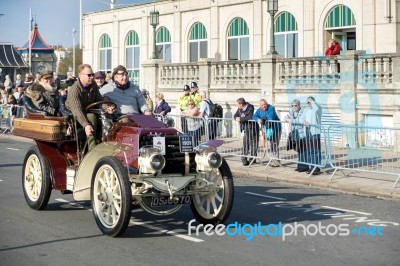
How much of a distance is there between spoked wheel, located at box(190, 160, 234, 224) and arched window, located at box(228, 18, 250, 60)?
71.0ft

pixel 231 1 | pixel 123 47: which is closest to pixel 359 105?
pixel 231 1

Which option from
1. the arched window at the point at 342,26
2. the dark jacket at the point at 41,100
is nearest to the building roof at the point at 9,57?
the arched window at the point at 342,26

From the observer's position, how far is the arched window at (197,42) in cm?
3344

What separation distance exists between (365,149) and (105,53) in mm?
27088

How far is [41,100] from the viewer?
38.1 feet

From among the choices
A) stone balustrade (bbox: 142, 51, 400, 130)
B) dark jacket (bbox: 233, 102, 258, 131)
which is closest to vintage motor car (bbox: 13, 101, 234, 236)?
dark jacket (bbox: 233, 102, 258, 131)

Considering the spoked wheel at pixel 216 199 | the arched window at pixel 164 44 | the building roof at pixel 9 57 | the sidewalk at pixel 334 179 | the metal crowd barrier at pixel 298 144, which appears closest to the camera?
the spoked wheel at pixel 216 199

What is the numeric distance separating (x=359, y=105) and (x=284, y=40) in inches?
314

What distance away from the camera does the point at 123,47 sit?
38.2 m

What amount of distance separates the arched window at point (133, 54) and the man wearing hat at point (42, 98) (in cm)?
2545

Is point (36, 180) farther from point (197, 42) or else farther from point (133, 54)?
point (133, 54)

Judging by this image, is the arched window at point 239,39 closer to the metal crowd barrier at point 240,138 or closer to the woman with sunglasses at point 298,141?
the metal crowd barrier at point 240,138

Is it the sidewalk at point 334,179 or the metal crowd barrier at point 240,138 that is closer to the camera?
the sidewalk at point 334,179

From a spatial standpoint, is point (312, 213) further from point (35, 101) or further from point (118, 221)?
point (35, 101)
